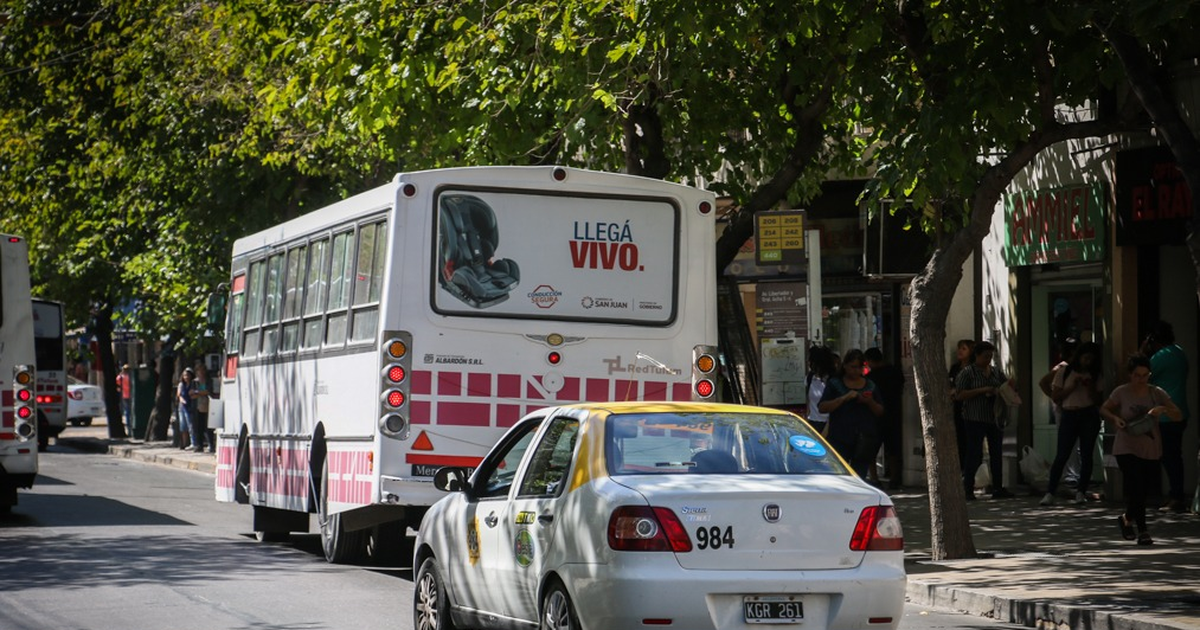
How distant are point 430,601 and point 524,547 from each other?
4.92 feet

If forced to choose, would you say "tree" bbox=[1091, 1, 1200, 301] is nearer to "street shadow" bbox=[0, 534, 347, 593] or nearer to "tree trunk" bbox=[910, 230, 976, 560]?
"tree trunk" bbox=[910, 230, 976, 560]

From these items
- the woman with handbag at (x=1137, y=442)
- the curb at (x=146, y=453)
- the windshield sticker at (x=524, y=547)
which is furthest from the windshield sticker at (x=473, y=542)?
the curb at (x=146, y=453)

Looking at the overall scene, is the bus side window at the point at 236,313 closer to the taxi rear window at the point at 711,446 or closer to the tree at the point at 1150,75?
the tree at the point at 1150,75

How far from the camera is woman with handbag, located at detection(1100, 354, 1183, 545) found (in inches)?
613

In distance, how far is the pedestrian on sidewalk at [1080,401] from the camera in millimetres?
19453

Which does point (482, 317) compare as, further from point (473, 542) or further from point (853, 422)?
point (853, 422)

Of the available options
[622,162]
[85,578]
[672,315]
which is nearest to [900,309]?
[622,162]

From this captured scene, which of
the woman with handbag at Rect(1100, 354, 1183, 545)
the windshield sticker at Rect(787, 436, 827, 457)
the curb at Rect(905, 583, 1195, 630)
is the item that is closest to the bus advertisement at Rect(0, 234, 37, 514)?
the curb at Rect(905, 583, 1195, 630)

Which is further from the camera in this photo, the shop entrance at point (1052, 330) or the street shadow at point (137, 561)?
the shop entrance at point (1052, 330)

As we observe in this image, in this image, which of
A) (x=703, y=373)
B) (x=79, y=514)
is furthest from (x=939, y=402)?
(x=79, y=514)

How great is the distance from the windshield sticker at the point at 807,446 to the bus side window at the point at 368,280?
5758mm

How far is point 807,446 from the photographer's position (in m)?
9.12

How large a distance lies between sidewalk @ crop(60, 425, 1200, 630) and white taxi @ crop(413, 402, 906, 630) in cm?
311

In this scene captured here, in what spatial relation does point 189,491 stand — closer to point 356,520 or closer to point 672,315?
point 356,520
